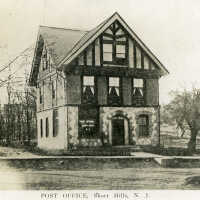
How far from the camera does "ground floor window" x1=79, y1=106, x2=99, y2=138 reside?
19047mm

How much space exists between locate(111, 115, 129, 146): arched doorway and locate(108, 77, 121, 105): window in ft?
2.12

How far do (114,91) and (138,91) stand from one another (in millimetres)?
1084

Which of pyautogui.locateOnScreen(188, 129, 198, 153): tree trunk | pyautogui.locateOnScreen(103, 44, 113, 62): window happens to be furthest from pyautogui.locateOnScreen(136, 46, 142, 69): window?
pyautogui.locateOnScreen(188, 129, 198, 153): tree trunk

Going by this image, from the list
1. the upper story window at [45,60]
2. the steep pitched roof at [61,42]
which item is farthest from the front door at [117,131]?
the upper story window at [45,60]

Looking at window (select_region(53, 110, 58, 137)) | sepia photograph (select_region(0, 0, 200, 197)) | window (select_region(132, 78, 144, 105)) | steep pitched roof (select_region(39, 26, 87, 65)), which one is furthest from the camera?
window (select_region(53, 110, 58, 137))

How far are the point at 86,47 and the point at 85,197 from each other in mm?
8223

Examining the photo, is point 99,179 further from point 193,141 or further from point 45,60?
→ point 45,60

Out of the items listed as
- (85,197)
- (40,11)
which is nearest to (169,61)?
(40,11)

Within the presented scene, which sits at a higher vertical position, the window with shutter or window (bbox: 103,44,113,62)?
window (bbox: 103,44,113,62)

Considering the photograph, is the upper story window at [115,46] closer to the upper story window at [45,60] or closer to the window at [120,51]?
the window at [120,51]

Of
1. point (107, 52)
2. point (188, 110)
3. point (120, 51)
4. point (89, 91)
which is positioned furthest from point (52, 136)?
point (188, 110)

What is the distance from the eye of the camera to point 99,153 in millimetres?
17625

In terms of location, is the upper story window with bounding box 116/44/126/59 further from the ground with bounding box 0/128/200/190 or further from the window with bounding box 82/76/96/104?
the ground with bounding box 0/128/200/190

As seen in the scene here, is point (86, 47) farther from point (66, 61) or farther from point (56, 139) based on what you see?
point (56, 139)
